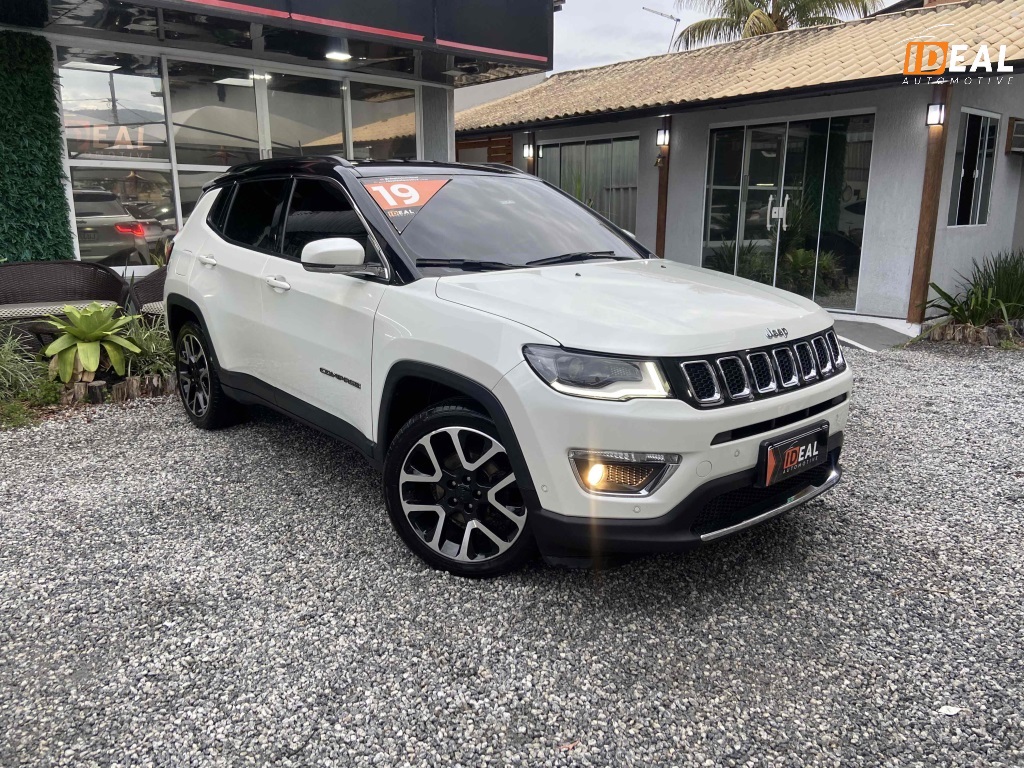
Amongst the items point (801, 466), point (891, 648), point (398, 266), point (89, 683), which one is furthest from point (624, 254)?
point (89, 683)

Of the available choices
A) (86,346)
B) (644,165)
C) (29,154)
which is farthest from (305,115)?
(644,165)

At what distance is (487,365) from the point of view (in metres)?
2.72

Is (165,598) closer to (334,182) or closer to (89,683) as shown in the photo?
(89,683)

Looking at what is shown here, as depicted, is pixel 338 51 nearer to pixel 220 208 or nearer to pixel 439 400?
pixel 220 208

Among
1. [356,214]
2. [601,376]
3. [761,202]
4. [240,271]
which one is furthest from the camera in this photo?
[761,202]

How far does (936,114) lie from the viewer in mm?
8773

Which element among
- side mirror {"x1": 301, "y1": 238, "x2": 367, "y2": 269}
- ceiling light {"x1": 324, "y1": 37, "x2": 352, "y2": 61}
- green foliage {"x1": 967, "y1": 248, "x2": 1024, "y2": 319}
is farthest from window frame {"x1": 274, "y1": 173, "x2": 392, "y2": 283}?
green foliage {"x1": 967, "y1": 248, "x2": 1024, "y2": 319}

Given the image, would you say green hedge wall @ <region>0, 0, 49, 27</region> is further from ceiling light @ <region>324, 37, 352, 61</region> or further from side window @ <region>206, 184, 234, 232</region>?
side window @ <region>206, 184, 234, 232</region>

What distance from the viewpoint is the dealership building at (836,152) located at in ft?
30.1

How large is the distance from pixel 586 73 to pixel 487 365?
14341mm

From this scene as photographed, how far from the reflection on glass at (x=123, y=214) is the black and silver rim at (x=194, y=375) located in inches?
127

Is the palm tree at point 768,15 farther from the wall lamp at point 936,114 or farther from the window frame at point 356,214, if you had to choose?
the window frame at point 356,214

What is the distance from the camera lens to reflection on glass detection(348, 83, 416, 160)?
9.54m

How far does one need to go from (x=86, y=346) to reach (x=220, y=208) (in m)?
2.22
